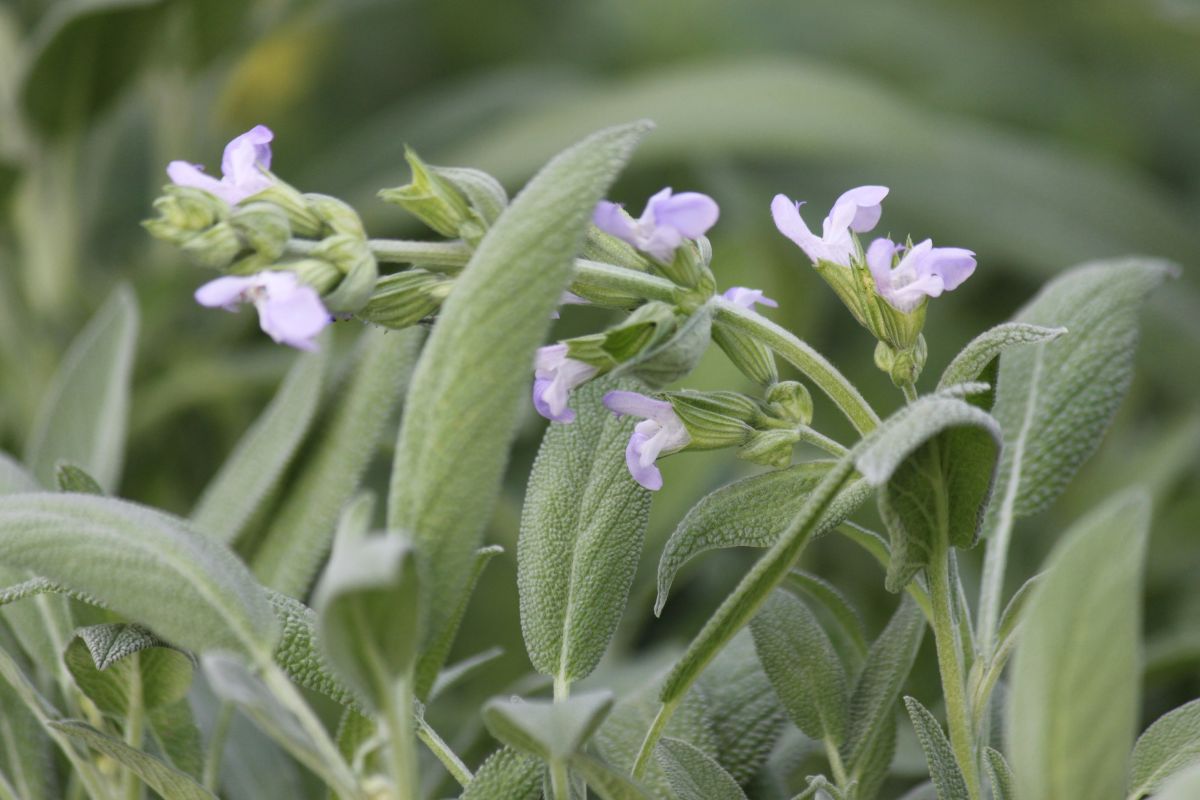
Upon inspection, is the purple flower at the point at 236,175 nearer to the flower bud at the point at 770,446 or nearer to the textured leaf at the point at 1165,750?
the flower bud at the point at 770,446

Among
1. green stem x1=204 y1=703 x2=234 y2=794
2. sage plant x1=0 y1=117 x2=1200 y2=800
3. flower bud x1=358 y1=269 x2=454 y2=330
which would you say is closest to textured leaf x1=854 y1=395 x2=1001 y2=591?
sage plant x1=0 y1=117 x2=1200 y2=800

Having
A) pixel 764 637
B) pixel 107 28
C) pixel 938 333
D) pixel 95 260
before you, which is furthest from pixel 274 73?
pixel 764 637

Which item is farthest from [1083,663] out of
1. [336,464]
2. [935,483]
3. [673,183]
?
[673,183]

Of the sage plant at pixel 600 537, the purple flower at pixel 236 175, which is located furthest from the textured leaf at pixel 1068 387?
the purple flower at pixel 236 175

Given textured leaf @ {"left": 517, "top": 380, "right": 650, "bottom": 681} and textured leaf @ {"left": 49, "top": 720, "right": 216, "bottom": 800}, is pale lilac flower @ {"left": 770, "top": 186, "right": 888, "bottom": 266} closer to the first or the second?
textured leaf @ {"left": 517, "top": 380, "right": 650, "bottom": 681}

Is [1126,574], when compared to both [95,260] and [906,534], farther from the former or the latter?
[95,260]

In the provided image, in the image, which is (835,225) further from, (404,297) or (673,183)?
(673,183)
